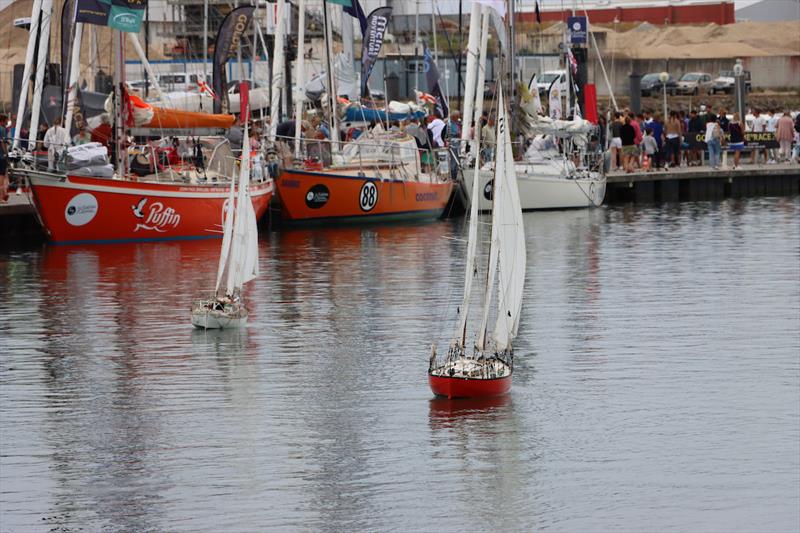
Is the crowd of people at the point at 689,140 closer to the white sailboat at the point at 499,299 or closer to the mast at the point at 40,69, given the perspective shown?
the mast at the point at 40,69

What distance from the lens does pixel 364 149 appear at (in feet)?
135

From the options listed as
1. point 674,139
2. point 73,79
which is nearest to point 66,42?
point 73,79

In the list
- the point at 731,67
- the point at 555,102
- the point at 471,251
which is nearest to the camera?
the point at 471,251

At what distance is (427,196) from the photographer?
42.9 metres

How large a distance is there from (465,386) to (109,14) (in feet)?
57.7

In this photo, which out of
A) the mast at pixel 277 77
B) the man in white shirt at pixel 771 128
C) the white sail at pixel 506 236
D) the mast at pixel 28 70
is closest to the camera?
the white sail at pixel 506 236

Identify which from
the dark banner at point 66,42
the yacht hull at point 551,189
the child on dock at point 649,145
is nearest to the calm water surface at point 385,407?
the dark banner at point 66,42

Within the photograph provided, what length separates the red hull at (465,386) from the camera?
19016mm

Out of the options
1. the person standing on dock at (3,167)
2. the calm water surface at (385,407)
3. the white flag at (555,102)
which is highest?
the white flag at (555,102)

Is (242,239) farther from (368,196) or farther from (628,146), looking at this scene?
(628,146)

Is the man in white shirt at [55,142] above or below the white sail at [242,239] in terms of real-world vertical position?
above

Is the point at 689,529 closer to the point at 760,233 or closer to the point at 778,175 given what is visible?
the point at 760,233

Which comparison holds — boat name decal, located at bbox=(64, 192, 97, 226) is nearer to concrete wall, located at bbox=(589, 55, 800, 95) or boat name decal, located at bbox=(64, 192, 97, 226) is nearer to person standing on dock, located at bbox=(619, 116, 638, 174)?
person standing on dock, located at bbox=(619, 116, 638, 174)

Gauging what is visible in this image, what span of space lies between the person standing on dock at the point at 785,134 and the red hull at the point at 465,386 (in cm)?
3696
